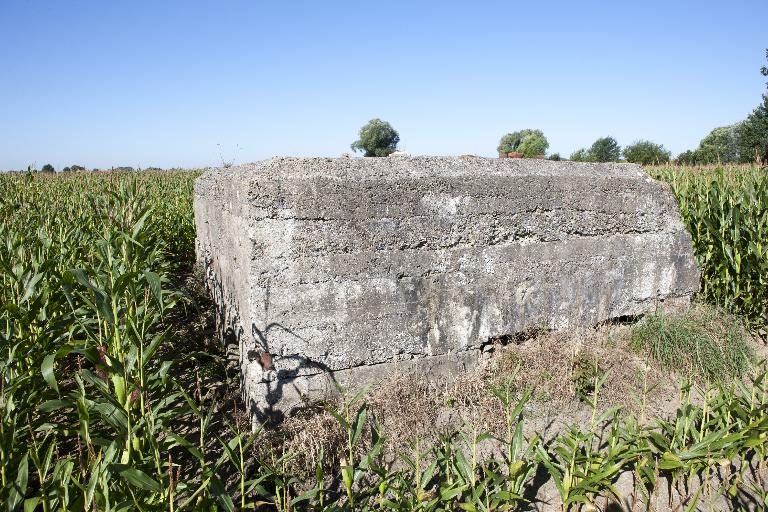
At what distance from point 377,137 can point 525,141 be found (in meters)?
18.2

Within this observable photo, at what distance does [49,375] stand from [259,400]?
1.27m

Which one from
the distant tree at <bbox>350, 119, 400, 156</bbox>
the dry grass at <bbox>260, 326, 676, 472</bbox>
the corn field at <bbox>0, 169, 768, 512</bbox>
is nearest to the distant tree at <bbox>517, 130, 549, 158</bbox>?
the distant tree at <bbox>350, 119, 400, 156</bbox>

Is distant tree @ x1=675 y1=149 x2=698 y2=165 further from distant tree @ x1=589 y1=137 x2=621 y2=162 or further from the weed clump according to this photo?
distant tree @ x1=589 y1=137 x2=621 y2=162

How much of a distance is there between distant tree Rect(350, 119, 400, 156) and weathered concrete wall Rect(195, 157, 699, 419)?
130ft

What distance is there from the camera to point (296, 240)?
3.08 m

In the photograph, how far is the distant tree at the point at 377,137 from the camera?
43594 mm

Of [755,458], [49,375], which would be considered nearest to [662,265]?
[755,458]

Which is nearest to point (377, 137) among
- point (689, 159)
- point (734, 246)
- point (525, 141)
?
point (525, 141)

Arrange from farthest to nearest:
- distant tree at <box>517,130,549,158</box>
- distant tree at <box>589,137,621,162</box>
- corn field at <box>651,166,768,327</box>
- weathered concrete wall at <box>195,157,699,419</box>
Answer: distant tree at <box>517,130,549,158</box>, distant tree at <box>589,137,621,162</box>, corn field at <box>651,166,768,327</box>, weathered concrete wall at <box>195,157,699,419</box>

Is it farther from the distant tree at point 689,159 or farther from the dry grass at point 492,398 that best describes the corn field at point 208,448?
the distant tree at point 689,159

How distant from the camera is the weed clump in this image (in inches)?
156

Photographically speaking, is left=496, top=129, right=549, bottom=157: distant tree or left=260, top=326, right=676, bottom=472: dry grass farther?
left=496, top=129, right=549, bottom=157: distant tree

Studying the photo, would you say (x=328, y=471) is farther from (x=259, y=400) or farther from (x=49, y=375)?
(x=49, y=375)

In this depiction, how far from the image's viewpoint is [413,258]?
3.40 m
